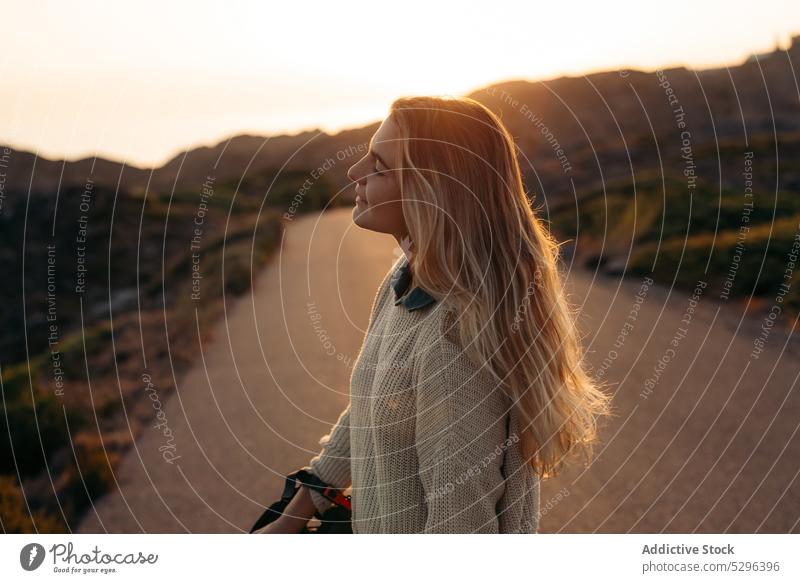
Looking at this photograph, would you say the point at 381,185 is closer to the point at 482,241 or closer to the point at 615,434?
the point at 482,241

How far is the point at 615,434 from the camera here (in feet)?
19.6

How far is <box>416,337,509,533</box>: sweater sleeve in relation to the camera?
1.81 metres

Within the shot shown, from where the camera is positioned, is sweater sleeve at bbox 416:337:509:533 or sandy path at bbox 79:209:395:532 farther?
sandy path at bbox 79:209:395:532

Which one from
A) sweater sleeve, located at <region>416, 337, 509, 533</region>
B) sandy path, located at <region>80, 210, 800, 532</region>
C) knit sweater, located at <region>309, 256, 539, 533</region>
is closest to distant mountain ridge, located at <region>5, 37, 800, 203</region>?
sandy path, located at <region>80, 210, 800, 532</region>

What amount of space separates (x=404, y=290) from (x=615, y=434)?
13.9ft

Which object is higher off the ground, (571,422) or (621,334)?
(571,422)

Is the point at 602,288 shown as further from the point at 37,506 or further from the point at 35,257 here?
the point at 35,257

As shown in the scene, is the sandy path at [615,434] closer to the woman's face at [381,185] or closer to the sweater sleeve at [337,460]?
the sweater sleeve at [337,460]

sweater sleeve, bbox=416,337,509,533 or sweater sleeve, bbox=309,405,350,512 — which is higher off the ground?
sweater sleeve, bbox=416,337,509,533

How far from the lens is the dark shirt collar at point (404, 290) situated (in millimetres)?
1975

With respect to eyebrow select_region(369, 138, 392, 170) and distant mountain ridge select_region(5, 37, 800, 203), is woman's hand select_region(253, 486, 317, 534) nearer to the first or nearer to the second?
eyebrow select_region(369, 138, 392, 170)

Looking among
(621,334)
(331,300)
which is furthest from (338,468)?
(331,300)
